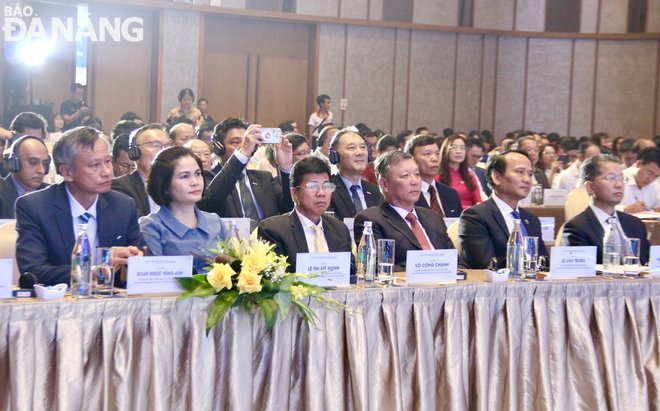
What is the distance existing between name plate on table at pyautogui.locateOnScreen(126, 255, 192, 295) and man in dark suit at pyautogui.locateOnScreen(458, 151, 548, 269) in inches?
60.5

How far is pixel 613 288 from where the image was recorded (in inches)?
105

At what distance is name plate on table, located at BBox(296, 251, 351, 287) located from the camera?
226cm

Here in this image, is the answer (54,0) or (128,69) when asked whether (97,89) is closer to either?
(128,69)

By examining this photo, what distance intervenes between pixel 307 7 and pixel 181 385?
9.48 metres

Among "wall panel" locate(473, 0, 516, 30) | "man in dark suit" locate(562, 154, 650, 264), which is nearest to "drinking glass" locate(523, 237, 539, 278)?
"man in dark suit" locate(562, 154, 650, 264)

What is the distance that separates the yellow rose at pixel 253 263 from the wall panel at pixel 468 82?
10.4 m

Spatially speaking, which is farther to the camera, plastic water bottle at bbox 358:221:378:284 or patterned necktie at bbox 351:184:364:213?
patterned necktie at bbox 351:184:364:213

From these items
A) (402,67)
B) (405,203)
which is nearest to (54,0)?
(402,67)

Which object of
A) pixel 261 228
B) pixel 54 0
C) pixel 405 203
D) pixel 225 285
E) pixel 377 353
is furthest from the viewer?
pixel 54 0

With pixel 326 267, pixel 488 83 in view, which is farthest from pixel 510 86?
pixel 326 267

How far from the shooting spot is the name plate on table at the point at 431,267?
243 centimetres

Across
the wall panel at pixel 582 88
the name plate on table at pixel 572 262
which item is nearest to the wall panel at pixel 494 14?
the wall panel at pixel 582 88

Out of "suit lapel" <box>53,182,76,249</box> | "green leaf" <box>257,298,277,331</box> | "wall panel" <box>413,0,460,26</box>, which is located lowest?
"green leaf" <box>257,298,277,331</box>

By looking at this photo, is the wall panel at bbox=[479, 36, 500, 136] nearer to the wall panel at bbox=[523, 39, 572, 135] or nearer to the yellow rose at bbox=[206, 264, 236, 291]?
the wall panel at bbox=[523, 39, 572, 135]
